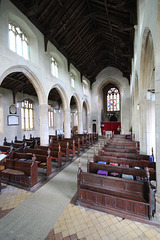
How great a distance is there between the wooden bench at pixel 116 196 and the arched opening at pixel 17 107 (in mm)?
7710

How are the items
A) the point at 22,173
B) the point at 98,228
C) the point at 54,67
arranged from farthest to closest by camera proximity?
the point at 54,67, the point at 22,173, the point at 98,228

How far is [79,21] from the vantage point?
914 cm

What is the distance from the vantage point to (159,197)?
8.62ft

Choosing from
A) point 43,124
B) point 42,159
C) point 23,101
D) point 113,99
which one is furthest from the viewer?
point 113,99

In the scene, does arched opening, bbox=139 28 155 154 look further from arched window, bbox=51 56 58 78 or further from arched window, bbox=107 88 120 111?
arched window, bbox=107 88 120 111

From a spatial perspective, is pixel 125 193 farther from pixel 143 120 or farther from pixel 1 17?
pixel 1 17

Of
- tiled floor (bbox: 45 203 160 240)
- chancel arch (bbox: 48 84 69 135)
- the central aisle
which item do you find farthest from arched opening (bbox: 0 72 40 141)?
tiled floor (bbox: 45 203 160 240)

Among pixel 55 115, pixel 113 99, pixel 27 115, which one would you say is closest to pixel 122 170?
pixel 27 115

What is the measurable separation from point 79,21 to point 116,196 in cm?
1066

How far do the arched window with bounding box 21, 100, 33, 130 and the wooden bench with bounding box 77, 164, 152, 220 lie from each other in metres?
11.3

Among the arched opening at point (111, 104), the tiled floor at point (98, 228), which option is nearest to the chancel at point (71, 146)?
the tiled floor at point (98, 228)

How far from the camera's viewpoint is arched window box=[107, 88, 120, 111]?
23.8 metres

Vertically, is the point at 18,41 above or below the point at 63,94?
above

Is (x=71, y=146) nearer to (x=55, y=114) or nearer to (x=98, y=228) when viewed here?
(x=98, y=228)
